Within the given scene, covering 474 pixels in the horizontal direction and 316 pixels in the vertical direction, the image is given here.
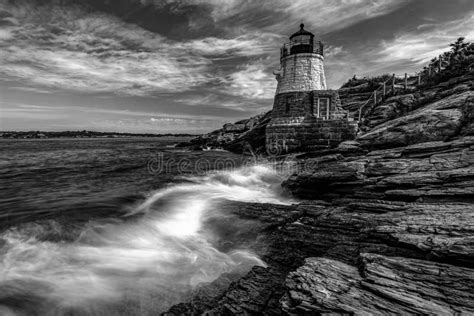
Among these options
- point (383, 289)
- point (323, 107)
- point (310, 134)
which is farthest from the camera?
point (323, 107)

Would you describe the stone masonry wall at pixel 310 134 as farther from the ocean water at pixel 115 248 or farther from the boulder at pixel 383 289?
the boulder at pixel 383 289

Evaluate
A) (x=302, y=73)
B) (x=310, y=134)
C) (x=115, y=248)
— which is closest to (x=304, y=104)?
(x=310, y=134)

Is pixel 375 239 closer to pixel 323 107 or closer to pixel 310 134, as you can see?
pixel 310 134

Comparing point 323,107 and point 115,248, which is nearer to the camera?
point 115,248

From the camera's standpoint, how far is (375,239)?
509 cm

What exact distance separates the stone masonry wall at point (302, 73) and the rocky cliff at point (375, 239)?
11.2 meters

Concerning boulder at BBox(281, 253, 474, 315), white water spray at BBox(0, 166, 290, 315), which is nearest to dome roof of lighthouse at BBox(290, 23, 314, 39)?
white water spray at BBox(0, 166, 290, 315)

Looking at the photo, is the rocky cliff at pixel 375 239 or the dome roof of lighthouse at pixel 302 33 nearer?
the rocky cliff at pixel 375 239

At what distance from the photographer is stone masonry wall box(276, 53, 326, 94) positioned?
21250 millimetres

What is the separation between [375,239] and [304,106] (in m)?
A: 16.7

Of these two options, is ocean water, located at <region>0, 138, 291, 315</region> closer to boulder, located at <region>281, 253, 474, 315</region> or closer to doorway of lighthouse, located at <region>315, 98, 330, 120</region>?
boulder, located at <region>281, 253, 474, 315</region>

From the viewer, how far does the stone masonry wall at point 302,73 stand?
2125 centimetres

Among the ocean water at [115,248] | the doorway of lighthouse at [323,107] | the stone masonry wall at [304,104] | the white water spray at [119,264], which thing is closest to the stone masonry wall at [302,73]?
the stone masonry wall at [304,104]

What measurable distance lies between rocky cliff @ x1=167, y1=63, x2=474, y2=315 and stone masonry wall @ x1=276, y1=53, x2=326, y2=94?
36.6 feet
